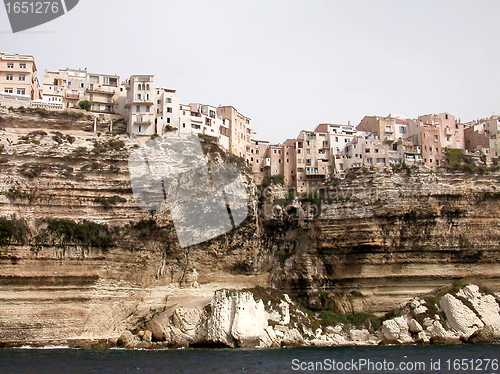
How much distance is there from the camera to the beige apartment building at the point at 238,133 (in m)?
61.9

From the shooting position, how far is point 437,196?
55344 mm

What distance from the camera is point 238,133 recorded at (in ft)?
207

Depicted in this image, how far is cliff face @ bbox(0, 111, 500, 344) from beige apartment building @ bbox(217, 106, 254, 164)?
6.64m

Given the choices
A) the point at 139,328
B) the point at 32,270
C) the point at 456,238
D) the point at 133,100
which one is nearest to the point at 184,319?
the point at 139,328

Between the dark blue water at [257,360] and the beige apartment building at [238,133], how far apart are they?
2451cm

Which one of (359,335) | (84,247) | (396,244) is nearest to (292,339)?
(359,335)

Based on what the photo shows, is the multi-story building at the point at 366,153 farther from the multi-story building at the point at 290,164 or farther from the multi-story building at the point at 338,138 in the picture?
the multi-story building at the point at 290,164

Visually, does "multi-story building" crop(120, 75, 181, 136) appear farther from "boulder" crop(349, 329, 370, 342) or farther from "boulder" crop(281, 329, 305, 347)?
"boulder" crop(349, 329, 370, 342)

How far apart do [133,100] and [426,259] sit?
3017cm

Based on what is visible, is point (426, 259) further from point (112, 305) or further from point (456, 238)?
point (112, 305)

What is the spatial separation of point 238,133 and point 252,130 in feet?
13.7

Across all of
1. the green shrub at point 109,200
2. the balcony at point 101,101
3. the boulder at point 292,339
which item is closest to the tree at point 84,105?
the balcony at point 101,101

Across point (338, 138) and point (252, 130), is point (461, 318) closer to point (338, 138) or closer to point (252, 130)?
point (338, 138)

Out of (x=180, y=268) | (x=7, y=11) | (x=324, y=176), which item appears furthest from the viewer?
(x=324, y=176)
